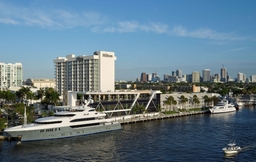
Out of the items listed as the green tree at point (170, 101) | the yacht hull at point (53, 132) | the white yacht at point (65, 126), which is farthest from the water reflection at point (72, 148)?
the green tree at point (170, 101)

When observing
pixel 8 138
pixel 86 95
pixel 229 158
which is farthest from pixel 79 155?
pixel 86 95

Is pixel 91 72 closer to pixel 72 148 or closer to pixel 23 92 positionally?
pixel 23 92

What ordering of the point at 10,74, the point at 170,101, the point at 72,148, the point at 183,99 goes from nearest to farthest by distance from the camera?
the point at 72,148 → the point at 170,101 → the point at 183,99 → the point at 10,74

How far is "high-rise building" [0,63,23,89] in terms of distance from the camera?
121m

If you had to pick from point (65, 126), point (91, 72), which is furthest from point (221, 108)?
point (65, 126)

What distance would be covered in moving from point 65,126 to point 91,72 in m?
46.7

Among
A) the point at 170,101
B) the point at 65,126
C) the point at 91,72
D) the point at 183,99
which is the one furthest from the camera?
the point at 91,72

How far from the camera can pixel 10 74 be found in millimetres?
125000

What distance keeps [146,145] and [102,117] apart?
46.3 feet

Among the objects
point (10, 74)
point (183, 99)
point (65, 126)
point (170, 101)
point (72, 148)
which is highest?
point (10, 74)

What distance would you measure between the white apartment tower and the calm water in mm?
40029

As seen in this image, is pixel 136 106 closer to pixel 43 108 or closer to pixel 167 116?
pixel 167 116

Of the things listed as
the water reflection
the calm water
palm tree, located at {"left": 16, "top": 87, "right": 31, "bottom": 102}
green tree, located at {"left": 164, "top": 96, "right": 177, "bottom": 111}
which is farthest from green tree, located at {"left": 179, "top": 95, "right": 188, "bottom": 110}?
palm tree, located at {"left": 16, "top": 87, "right": 31, "bottom": 102}

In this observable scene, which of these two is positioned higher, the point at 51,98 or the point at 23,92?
the point at 23,92
